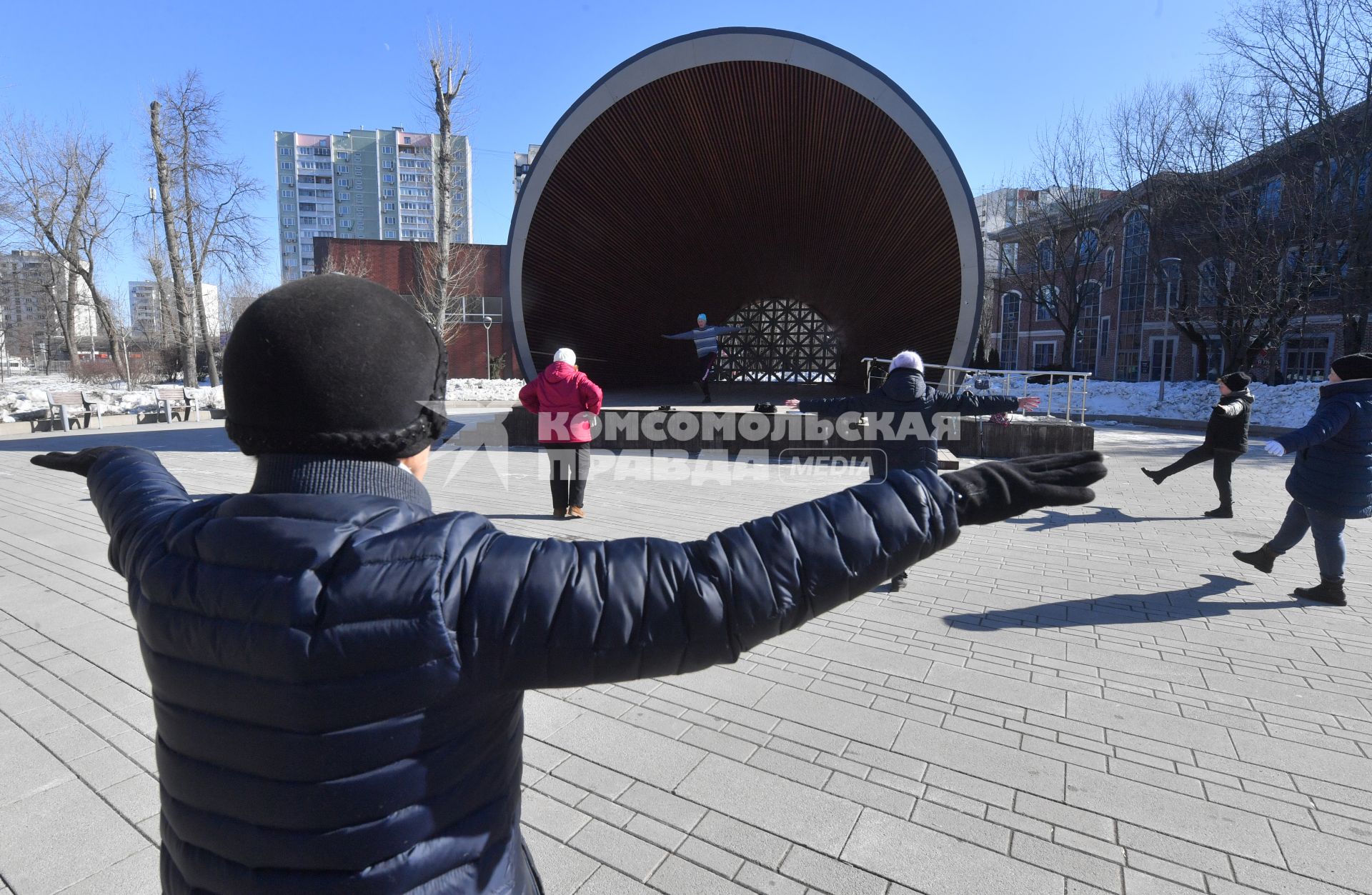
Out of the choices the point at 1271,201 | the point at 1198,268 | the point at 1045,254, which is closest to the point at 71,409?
the point at 1198,268

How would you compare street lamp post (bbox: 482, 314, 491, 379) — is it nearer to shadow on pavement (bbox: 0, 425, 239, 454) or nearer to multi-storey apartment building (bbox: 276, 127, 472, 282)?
shadow on pavement (bbox: 0, 425, 239, 454)

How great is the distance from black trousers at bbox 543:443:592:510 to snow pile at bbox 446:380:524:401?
39.3ft

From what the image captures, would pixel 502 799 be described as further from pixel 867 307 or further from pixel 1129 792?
pixel 867 307

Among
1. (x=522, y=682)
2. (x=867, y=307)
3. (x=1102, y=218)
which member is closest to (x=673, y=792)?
(x=522, y=682)

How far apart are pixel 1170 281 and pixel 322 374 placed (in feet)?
114

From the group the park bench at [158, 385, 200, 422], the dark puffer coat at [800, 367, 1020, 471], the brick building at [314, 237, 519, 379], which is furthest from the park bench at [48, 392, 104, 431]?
the dark puffer coat at [800, 367, 1020, 471]

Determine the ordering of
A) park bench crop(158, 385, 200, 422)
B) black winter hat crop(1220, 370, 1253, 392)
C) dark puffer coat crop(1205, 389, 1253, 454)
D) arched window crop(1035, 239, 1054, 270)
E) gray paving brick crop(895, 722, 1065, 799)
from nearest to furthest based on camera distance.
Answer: gray paving brick crop(895, 722, 1065, 799), dark puffer coat crop(1205, 389, 1253, 454), black winter hat crop(1220, 370, 1253, 392), park bench crop(158, 385, 200, 422), arched window crop(1035, 239, 1054, 270)

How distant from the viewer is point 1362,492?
4.56 meters

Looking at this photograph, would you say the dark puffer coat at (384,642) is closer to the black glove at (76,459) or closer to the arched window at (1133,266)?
the black glove at (76,459)

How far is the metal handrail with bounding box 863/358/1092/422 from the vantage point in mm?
11475

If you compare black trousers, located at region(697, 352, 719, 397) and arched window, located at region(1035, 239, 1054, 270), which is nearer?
black trousers, located at region(697, 352, 719, 397)

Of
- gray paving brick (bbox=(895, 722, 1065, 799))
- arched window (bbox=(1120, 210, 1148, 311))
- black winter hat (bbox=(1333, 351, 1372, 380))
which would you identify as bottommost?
gray paving brick (bbox=(895, 722, 1065, 799))

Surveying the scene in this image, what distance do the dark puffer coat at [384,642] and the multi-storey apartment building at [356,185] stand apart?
98.8m

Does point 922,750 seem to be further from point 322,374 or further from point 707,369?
point 707,369
